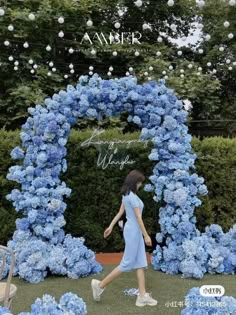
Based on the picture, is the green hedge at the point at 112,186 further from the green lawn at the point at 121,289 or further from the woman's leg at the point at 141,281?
the woman's leg at the point at 141,281

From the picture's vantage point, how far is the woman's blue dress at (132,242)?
4207 millimetres

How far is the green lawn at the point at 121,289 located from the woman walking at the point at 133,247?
0.12m

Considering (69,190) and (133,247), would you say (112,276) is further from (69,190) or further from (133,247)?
(69,190)

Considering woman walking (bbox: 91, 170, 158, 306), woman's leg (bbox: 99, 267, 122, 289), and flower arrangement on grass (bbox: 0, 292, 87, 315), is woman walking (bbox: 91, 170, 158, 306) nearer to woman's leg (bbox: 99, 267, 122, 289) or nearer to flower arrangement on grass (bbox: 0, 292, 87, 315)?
woman's leg (bbox: 99, 267, 122, 289)

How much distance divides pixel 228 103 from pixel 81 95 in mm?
7218

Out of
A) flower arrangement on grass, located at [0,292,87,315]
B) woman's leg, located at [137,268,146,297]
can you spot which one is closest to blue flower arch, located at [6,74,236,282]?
woman's leg, located at [137,268,146,297]

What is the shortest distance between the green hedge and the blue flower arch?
1.09 m

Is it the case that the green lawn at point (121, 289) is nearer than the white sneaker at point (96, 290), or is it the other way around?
the green lawn at point (121, 289)

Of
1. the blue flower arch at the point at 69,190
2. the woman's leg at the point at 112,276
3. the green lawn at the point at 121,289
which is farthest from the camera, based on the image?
the blue flower arch at the point at 69,190

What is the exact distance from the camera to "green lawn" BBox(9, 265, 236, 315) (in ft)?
13.4

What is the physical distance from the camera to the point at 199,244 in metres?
5.16

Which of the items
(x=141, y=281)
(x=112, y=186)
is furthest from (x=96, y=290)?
(x=112, y=186)

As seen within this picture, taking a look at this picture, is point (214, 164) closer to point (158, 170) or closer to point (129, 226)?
point (158, 170)

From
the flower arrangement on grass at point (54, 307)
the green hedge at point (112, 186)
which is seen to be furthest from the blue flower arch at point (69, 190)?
the flower arrangement on grass at point (54, 307)
